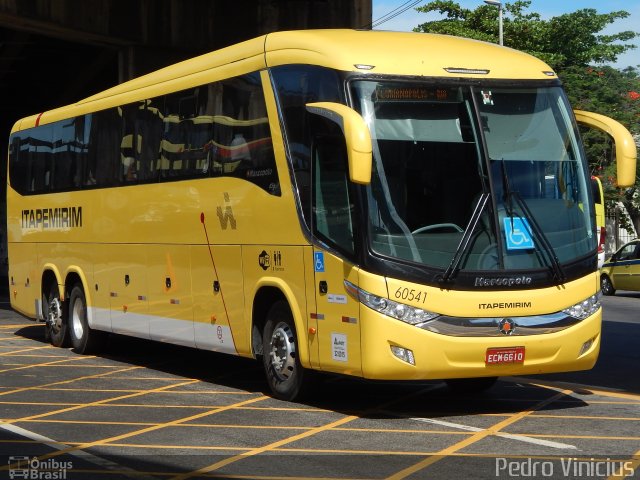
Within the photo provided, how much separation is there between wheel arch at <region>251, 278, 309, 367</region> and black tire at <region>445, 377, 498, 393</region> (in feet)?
6.38

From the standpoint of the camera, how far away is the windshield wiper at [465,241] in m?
10.8

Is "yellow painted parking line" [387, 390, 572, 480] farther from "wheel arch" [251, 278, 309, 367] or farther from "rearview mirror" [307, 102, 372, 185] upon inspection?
"rearview mirror" [307, 102, 372, 185]

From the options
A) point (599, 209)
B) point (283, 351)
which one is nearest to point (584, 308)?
point (599, 209)

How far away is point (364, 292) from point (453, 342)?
87cm

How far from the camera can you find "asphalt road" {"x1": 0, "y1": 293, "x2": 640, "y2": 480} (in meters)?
8.69

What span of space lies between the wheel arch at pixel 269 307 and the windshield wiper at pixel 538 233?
2.23 m

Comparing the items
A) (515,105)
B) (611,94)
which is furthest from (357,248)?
(611,94)

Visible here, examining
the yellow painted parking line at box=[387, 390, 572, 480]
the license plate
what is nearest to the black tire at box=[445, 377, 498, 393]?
the yellow painted parking line at box=[387, 390, 572, 480]

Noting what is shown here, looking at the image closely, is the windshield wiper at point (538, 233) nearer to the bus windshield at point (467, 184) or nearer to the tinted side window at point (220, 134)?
the bus windshield at point (467, 184)

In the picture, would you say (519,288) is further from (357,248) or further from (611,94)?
(611,94)

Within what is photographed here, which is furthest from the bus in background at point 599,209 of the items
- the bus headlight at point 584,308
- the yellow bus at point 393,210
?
the bus headlight at point 584,308

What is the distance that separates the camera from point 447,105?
11352 mm

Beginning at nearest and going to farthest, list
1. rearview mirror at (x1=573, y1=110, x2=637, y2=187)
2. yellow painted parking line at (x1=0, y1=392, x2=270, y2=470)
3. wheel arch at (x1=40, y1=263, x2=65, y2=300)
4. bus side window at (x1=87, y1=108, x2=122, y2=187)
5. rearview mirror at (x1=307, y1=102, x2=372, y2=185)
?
1. yellow painted parking line at (x1=0, y1=392, x2=270, y2=470)
2. rearview mirror at (x1=307, y1=102, x2=372, y2=185)
3. rearview mirror at (x1=573, y1=110, x2=637, y2=187)
4. bus side window at (x1=87, y1=108, x2=122, y2=187)
5. wheel arch at (x1=40, y1=263, x2=65, y2=300)

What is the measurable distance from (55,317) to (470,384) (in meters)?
7.99
